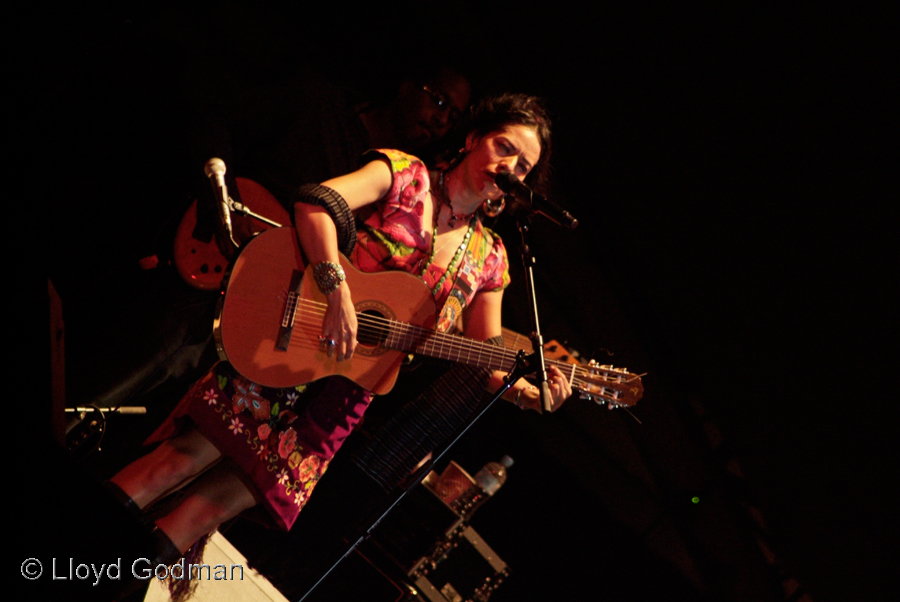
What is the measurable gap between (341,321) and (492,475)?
1.90 metres

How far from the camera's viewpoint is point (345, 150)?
3156mm

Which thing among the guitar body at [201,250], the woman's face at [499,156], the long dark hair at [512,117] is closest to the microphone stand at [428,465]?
the woman's face at [499,156]

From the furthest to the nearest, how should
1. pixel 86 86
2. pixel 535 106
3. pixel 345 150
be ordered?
pixel 345 150
pixel 86 86
pixel 535 106

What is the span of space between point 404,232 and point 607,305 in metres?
1.90

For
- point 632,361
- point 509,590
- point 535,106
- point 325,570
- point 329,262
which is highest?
point 535,106

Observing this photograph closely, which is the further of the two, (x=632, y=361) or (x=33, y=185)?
(x=632, y=361)

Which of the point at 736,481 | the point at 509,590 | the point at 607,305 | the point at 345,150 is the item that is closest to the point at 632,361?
the point at 607,305

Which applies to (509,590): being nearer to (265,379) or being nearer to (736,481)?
(736,481)

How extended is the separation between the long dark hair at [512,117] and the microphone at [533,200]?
1.11 ft

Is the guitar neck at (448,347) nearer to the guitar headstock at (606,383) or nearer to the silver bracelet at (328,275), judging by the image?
the guitar headstock at (606,383)

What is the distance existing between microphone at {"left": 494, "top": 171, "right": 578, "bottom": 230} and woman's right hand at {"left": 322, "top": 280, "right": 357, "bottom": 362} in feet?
2.24

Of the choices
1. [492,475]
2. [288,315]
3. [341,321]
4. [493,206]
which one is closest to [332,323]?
[341,321]

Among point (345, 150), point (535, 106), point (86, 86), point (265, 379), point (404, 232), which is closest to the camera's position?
point (265, 379)

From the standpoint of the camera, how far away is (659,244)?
352 centimetres
